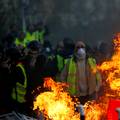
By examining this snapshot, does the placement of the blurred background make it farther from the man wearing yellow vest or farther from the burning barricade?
the burning barricade

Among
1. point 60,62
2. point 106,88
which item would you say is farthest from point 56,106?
point 60,62

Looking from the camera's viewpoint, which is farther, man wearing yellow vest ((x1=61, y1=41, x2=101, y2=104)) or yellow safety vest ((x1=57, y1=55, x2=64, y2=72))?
yellow safety vest ((x1=57, y1=55, x2=64, y2=72))

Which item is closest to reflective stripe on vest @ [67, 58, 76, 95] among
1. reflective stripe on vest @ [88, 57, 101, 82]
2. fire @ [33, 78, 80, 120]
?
reflective stripe on vest @ [88, 57, 101, 82]

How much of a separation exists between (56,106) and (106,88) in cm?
268

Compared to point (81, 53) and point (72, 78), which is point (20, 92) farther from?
point (81, 53)

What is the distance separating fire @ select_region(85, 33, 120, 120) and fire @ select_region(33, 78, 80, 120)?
1.03 feet

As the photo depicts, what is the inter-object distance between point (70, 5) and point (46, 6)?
1.79 metres

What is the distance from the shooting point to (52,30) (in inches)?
1241

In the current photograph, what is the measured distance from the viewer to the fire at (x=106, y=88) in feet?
29.7

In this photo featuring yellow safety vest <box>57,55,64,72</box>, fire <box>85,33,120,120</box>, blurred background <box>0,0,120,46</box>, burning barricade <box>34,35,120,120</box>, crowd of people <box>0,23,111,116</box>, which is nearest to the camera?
burning barricade <box>34,35,120,120</box>

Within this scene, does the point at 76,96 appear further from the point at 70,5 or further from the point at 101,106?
the point at 70,5

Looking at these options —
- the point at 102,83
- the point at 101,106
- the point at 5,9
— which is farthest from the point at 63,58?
the point at 5,9

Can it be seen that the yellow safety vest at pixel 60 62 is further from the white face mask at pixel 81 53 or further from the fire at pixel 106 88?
the white face mask at pixel 81 53

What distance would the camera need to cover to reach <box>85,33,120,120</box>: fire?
906 cm
